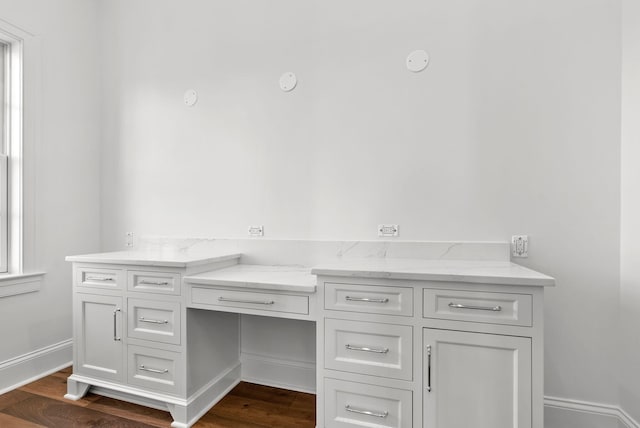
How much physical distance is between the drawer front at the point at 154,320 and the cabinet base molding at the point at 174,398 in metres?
0.35

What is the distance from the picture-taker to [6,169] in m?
2.54

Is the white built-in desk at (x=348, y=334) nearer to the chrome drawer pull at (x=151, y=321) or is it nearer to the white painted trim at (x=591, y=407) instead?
the chrome drawer pull at (x=151, y=321)

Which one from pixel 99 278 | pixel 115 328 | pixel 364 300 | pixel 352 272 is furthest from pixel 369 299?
pixel 99 278

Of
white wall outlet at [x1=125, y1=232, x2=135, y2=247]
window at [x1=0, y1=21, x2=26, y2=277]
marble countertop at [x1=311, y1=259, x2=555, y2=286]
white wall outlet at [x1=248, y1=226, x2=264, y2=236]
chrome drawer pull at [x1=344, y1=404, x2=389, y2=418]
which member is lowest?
chrome drawer pull at [x1=344, y1=404, x2=389, y2=418]

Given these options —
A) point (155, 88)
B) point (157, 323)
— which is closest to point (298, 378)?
point (157, 323)

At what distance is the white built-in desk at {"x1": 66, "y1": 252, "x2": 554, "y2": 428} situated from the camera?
1448 mm

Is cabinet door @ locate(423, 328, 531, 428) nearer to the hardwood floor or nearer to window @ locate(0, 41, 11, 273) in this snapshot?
the hardwood floor

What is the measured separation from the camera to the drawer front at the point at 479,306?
1.42m

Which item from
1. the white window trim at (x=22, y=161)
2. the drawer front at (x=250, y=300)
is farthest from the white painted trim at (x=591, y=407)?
the white window trim at (x=22, y=161)

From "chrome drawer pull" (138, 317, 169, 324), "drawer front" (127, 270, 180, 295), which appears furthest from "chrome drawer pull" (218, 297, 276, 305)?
"chrome drawer pull" (138, 317, 169, 324)

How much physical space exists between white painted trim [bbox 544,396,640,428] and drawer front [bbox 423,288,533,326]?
3.08ft

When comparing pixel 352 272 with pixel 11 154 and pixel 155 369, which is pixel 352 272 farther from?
pixel 11 154

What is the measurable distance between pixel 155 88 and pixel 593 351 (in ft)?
11.9

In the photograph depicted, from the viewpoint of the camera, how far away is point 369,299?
1634mm
